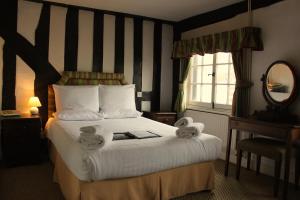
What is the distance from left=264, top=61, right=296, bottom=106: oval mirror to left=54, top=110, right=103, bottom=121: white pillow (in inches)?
90.3

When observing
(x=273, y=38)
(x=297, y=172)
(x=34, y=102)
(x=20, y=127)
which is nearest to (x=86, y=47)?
(x=34, y=102)

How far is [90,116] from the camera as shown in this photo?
364cm

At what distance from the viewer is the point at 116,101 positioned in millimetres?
3994

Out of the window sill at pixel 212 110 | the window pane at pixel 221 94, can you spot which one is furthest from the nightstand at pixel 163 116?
the window pane at pixel 221 94

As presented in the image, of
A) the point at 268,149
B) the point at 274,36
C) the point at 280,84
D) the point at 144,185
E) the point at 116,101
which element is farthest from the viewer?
Result: the point at 116,101

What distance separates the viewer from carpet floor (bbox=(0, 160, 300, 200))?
265 cm

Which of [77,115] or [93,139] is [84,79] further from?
[93,139]

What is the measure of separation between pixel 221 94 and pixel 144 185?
2.35 m

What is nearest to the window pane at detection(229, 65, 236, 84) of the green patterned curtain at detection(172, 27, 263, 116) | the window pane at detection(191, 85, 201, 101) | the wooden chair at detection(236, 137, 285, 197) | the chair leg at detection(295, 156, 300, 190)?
the green patterned curtain at detection(172, 27, 263, 116)

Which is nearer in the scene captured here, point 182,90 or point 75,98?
point 75,98

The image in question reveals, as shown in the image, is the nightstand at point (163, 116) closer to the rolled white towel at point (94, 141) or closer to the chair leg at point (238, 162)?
the chair leg at point (238, 162)

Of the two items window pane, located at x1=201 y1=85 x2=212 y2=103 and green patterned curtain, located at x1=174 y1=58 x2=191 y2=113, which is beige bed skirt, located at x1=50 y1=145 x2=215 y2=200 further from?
green patterned curtain, located at x1=174 y1=58 x2=191 y2=113

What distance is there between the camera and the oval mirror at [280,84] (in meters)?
3.06

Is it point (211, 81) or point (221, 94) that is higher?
point (211, 81)
